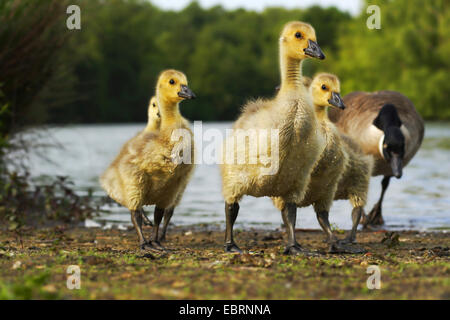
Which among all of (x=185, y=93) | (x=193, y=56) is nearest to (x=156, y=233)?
(x=185, y=93)

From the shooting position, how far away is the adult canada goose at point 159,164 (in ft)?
23.5

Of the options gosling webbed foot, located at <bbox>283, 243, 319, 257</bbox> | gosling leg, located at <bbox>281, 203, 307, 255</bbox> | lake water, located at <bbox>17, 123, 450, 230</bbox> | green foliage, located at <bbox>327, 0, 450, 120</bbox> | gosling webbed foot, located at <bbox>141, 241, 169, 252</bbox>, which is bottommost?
lake water, located at <bbox>17, 123, 450, 230</bbox>

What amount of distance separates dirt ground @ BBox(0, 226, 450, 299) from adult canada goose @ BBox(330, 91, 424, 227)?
1.92m

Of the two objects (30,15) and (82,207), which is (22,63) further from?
(82,207)

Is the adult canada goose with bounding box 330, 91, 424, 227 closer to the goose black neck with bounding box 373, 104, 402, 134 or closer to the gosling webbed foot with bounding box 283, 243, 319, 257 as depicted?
the goose black neck with bounding box 373, 104, 402, 134

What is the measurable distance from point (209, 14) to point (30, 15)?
93.2 meters

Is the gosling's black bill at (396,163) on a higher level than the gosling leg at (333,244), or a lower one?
higher

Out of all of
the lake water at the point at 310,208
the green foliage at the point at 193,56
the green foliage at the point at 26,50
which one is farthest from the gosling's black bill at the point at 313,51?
the green foliage at the point at 26,50

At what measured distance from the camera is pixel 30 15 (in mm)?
11461

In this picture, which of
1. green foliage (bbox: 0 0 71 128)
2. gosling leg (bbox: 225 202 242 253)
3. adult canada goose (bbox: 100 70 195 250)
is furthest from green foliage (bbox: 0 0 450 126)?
gosling leg (bbox: 225 202 242 253)

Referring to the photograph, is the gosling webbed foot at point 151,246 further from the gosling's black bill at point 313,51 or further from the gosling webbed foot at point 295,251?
the gosling's black bill at point 313,51

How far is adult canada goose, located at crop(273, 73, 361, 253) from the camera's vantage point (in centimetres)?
732

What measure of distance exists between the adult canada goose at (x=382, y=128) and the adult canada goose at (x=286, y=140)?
9.76ft
